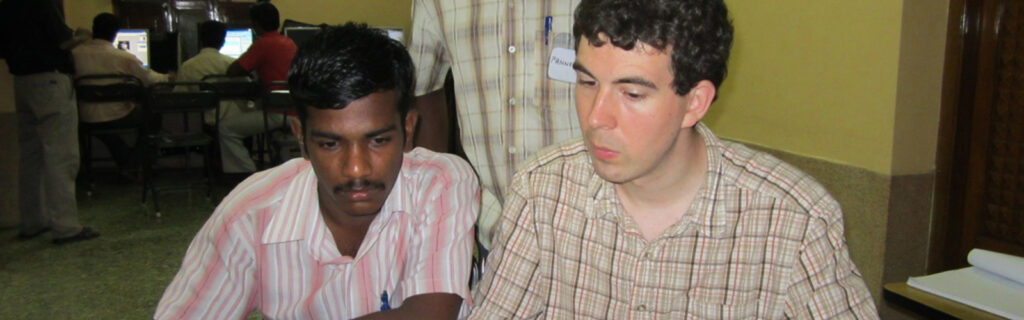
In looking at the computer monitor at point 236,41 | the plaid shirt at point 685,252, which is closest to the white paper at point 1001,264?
the plaid shirt at point 685,252

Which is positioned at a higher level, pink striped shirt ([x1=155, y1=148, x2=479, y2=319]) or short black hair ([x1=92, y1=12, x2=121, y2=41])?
short black hair ([x1=92, y1=12, x2=121, y2=41])

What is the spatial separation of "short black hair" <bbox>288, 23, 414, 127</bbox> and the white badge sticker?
0.46 metres

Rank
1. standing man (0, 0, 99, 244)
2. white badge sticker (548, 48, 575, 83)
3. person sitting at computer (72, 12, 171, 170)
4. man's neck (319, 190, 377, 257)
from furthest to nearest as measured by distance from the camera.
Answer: person sitting at computer (72, 12, 171, 170) → standing man (0, 0, 99, 244) → white badge sticker (548, 48, 575, 83) → man's neck (319, 190, 377, 257)

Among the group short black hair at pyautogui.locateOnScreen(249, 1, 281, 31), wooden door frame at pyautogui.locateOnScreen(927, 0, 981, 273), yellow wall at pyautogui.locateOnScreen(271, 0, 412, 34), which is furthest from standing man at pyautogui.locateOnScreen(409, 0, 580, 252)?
yellow wall at pyautogui.locateOnScreen(271, 0, 412, 34)

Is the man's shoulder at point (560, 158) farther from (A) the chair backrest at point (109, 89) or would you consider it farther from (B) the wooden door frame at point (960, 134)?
(A) the chair backrest at point (109, 89)

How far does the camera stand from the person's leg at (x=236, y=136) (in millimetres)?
5859

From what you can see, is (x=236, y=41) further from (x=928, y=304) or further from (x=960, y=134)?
(x=928, y=304)

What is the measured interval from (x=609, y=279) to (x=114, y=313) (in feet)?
9.26

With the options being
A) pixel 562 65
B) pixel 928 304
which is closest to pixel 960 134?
pixel 928 304

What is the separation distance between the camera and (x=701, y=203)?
122 cm

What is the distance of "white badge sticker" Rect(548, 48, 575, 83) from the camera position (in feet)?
5.79

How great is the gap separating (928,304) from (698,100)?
1.86ft

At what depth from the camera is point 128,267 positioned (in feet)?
13.1

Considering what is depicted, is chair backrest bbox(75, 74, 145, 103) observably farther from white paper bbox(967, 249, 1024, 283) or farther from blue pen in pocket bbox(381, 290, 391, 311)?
white paper bbox(967, 249, 1024, 283)
